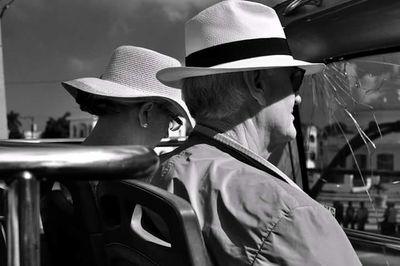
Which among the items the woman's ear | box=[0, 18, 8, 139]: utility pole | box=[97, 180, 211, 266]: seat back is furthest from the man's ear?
box=[0, 18, 8, 139]: utility pole

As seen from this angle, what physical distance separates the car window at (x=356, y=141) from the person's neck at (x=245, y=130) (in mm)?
863

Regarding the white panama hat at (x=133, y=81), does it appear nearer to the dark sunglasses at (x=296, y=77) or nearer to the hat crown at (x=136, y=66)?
the hat crown at (x=136, y=66)

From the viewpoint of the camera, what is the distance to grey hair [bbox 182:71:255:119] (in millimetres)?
1713

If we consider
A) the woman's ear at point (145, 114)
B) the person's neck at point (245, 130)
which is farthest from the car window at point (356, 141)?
the person's neck at point (245, 130)

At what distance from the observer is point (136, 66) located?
254cm

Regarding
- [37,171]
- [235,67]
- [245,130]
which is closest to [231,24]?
[235,67]

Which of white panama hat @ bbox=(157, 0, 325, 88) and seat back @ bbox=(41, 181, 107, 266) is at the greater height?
white panama hat @ bbox=(157, 0, 325, 88)

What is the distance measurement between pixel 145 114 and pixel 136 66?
0.27 m

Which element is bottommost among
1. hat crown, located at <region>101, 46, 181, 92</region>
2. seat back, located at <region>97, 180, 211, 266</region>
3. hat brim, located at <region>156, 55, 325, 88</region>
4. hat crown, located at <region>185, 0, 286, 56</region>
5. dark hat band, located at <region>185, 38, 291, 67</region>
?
seat back, located at <region>97, 180, 211, 266</region>

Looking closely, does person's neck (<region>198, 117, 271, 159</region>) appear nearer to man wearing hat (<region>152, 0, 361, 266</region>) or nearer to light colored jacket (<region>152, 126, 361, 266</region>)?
man wearing hat (<region>152, 0, 361, 266</region>)

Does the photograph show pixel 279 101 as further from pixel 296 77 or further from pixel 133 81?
pixel 133 81

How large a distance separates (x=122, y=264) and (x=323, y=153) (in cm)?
184

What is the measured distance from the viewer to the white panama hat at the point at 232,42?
5.67 feet

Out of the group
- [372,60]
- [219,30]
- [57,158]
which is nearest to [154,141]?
[219,30]
